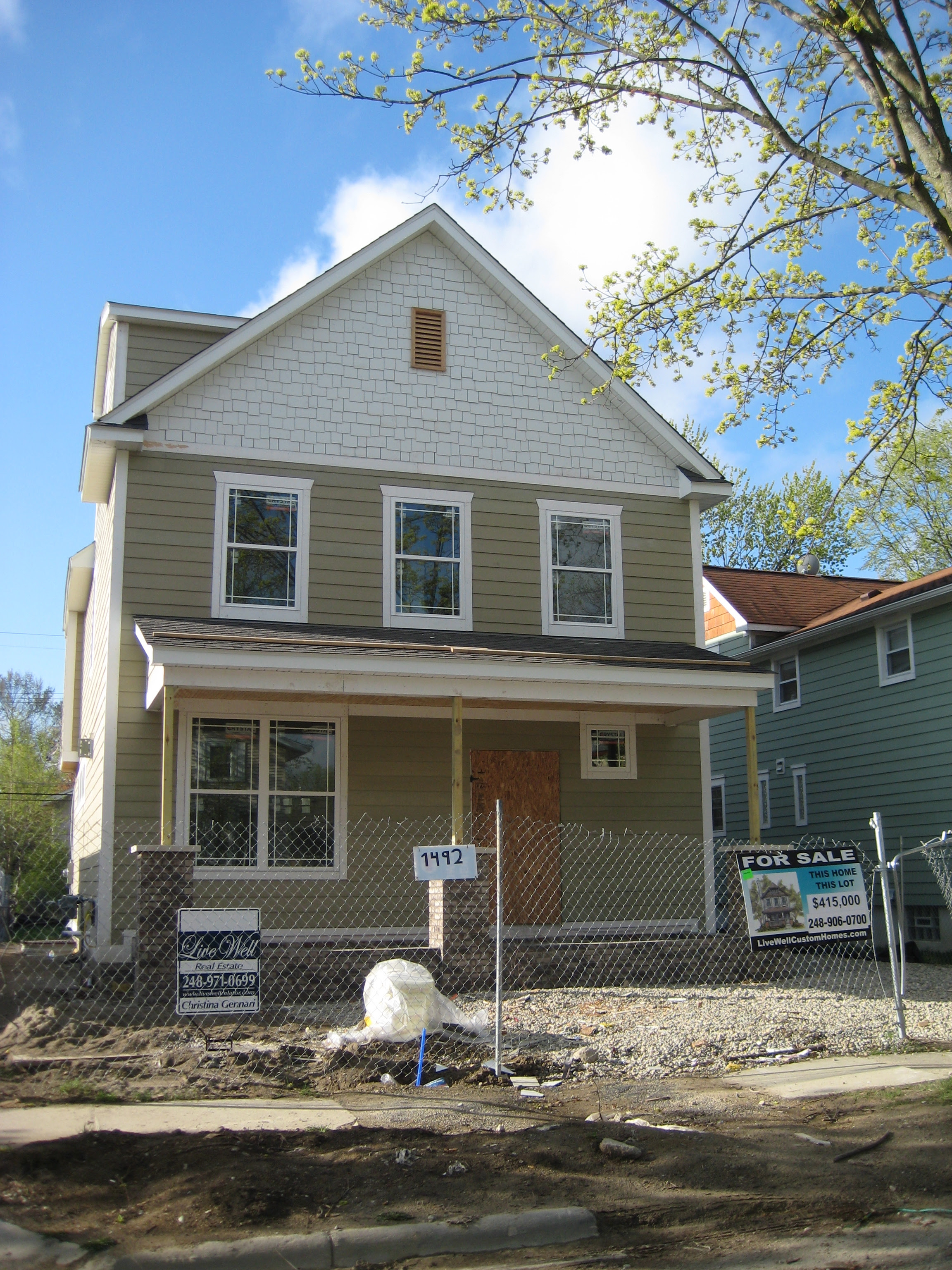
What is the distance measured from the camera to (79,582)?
19.7m

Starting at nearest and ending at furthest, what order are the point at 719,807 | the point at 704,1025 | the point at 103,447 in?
the point at 704,1025
the point at 103,447
the point at 719,807

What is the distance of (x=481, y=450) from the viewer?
15.4 meters

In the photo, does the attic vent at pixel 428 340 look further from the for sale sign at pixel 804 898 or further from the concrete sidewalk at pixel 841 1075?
the concrete sidewalk at pixel 841 1075

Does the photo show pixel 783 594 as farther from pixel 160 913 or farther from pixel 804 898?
pixel 160 913

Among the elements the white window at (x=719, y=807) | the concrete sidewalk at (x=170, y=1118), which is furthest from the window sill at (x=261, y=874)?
the white window at (x=719, y=807)

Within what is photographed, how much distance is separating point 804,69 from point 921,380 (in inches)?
136

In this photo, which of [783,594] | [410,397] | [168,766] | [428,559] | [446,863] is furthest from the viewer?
[783,594]

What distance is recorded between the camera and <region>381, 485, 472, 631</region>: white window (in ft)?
48.0

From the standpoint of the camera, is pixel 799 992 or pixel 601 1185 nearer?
pixel 601 1185

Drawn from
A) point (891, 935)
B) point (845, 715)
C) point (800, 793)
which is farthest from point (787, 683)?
point (891, 935)

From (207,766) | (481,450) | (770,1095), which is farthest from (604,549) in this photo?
(770,1095)

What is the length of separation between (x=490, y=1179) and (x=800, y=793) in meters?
16.6

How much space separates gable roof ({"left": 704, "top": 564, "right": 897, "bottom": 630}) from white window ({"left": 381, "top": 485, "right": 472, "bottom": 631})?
8.34 metres

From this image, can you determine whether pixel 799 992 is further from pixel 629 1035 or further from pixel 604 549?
pixel 604 549
